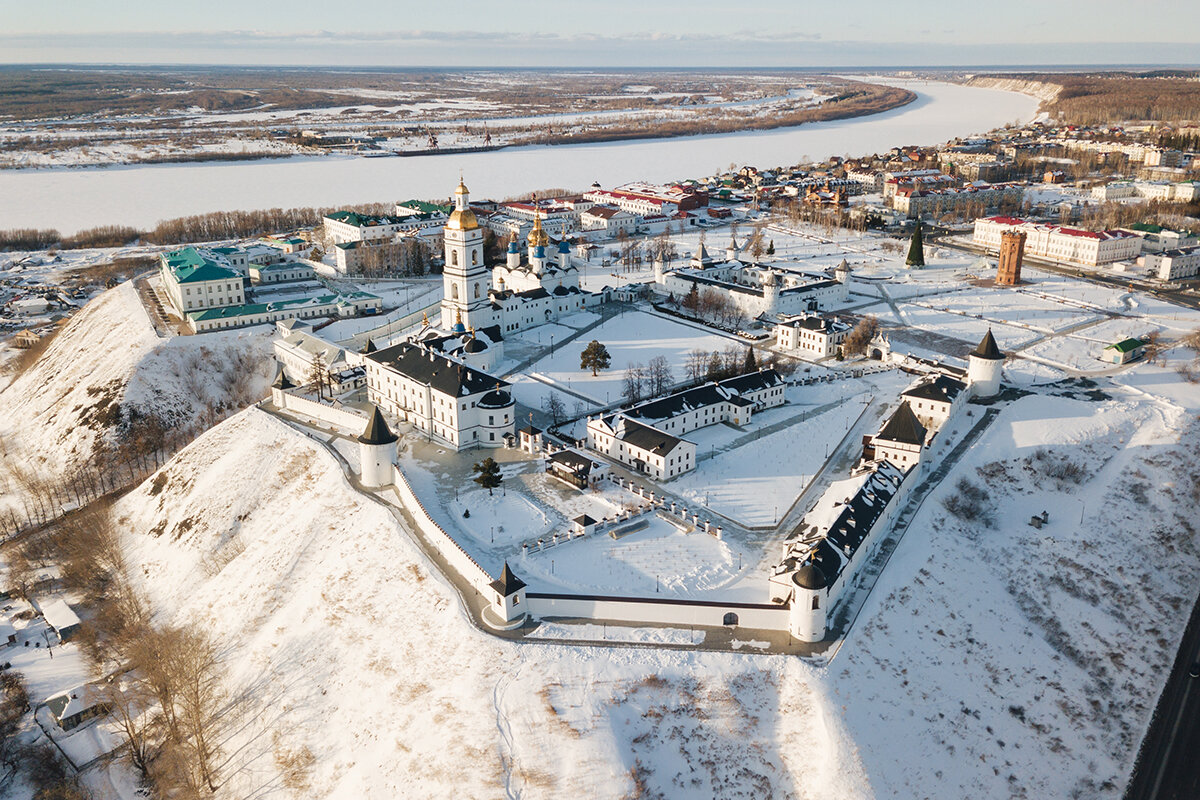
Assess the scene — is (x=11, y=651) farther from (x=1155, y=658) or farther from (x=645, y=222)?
(x=645, y=222)

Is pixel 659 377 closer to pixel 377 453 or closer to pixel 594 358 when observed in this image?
pixel 594 358

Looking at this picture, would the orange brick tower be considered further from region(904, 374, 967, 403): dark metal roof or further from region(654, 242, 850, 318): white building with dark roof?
region(904, 374, 967, 403): dark metal roof

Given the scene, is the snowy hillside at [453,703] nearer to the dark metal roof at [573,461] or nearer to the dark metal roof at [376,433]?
the dark metal roof at [376,433]

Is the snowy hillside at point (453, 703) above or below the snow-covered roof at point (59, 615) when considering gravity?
above

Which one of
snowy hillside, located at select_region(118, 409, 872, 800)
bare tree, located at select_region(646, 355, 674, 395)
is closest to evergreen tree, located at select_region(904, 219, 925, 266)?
bare tree, located at select_region(646, 355, 674, 395)

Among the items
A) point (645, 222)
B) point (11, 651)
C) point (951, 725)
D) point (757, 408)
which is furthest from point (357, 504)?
point (645, 222)

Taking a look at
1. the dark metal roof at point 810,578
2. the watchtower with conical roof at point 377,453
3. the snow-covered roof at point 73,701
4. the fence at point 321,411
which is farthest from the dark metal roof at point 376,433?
the dark metal roof at point 810,578

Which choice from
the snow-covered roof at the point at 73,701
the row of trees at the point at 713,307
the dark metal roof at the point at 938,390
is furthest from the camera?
the row of trees at the point at 713,307

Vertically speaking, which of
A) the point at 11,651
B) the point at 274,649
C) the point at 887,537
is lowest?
the point at 11,651
